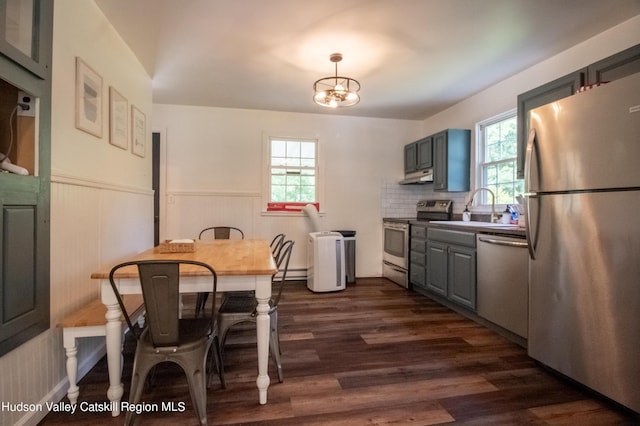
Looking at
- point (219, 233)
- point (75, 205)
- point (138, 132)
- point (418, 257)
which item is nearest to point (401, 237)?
point (418, 257)

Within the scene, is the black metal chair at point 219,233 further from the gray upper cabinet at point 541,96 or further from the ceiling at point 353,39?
the gray upper cabinet at point 541,96

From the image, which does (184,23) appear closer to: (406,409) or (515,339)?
(406,409)

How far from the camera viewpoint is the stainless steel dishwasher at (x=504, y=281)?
2316 mm

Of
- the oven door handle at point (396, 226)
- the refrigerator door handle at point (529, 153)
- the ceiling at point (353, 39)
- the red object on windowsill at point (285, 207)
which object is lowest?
the oven door handle at point (396, 226)

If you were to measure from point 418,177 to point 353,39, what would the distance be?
2.33 meters

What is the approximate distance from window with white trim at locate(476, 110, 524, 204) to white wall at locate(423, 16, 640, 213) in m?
0.10

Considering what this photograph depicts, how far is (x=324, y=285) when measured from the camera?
3.91 metres

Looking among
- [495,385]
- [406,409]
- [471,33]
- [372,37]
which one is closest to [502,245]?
[495,385]

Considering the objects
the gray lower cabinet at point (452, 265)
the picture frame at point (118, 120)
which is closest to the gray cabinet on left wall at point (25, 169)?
the picture frame at point (118, 120)

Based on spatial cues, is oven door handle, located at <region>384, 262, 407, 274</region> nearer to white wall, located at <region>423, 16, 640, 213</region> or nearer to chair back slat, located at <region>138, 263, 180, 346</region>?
white wall, located at <region>423, 16, 640, 213</region>

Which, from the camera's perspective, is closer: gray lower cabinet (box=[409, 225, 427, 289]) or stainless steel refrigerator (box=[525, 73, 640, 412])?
stainless steel refrigerator (box=[525, 73, 640, 412])

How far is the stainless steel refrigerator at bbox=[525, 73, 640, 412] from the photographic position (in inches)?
61.6

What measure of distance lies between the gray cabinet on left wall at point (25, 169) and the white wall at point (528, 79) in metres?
3.71

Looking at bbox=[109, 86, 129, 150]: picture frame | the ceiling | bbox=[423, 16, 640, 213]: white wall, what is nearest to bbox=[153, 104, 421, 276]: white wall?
the ceiling
